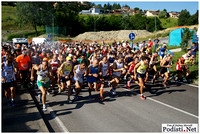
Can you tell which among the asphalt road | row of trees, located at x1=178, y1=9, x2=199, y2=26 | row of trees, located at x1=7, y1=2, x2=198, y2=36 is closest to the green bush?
row of trees, located at x1=7, y1=2, x2=198, y2=36

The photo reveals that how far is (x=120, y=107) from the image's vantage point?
24.2 ft

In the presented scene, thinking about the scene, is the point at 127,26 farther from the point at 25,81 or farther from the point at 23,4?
the point at 25,81

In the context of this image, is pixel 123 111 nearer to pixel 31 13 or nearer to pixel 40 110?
pixel 40 110

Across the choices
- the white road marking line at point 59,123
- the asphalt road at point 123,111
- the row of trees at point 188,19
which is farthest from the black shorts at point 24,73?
the row of trees at point 188,19

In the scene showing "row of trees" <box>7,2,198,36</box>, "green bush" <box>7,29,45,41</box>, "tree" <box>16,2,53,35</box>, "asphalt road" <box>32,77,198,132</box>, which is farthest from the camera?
"green bush" <box>7,29,45,41</box>

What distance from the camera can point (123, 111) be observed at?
7.00 meters

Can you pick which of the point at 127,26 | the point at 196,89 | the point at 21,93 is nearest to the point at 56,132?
the point at 21,93

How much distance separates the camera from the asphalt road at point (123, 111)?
5.87 meters

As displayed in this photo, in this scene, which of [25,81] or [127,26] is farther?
[127,26]

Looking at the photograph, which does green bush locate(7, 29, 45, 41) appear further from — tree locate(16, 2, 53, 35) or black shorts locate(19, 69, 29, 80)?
black shorts locate(19, 69, 29, 80)

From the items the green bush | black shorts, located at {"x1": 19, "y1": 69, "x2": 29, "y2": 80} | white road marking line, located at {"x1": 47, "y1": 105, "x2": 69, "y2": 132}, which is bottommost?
white road marking line, located at {"x1": 47, "y1": 105, "x2": 69, "y2": 132}

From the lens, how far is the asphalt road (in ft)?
19.2

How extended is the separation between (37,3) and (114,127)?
5430cm

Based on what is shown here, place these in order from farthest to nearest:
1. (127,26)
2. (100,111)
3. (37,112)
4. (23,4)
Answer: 1. (127,26)
2. (23,4)
3. (100,111)
4. (37,112)
